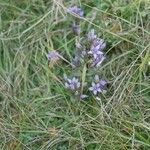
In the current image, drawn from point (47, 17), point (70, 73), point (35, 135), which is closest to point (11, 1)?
point (47, 17)

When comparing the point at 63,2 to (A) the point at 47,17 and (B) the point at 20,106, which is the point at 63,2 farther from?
(B) the point at 20,106

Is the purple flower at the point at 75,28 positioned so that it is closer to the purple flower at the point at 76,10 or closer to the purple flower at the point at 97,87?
the purple flower at the point at 76,10

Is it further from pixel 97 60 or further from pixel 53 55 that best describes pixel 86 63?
pixel 53 55

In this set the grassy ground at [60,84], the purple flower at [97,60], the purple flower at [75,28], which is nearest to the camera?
the grassy ground at [60,84]

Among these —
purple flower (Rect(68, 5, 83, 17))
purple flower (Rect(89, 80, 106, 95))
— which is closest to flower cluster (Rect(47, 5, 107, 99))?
purple flower (Rect(89, 80, 106, 95))

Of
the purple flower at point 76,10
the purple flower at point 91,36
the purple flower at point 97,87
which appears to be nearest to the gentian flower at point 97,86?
the purple flower at point 97,87

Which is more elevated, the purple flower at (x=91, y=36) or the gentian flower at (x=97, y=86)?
the purple flower at (x=91, y=36)
